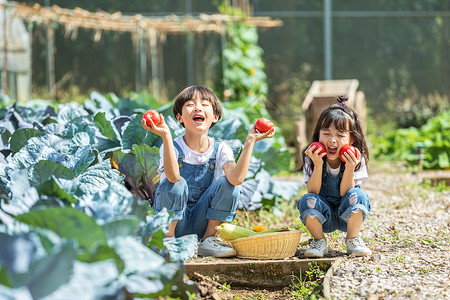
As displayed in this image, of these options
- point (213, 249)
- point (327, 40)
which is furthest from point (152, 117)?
point (327, 40)

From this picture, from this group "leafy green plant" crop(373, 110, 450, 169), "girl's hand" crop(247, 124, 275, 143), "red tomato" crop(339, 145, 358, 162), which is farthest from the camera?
"leafy green plant" crop(373, 110, 450, 169)

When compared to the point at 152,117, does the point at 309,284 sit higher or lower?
lower

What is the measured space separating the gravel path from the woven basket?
0.80ft

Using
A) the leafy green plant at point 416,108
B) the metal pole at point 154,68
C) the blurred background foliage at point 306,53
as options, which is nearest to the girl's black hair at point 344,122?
the metal pole at point 154,68

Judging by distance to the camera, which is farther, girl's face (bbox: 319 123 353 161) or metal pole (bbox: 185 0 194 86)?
metal pole (bbox: 185 0 194 86)

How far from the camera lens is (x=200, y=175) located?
271 cm

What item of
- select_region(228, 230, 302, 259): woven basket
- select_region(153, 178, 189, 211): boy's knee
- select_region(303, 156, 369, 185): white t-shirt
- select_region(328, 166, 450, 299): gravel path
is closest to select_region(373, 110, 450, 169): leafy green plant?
select_region(328, 166, 450, 299): gravel path

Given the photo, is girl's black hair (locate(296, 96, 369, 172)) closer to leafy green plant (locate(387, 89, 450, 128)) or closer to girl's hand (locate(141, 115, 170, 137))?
girl's hand (locate(141, 115, 170, 137))

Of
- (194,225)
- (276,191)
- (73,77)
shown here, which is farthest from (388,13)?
(194,225)

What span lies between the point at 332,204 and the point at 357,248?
29 cm

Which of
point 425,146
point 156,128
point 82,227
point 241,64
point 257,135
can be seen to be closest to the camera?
point 82,227

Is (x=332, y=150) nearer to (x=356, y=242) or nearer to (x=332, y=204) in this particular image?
(x=332, y=204)

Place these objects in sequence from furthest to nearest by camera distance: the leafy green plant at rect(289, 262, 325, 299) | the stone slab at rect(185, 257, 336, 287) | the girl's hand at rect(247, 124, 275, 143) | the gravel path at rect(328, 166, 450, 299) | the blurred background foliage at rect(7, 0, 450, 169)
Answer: the blurred background foliage at rect(7, 0, 450, 169) < the girl's hand at rect(247, 124, 275, 143) < the stone slab at rect(185, 257, 336, 287) < the leafy green plant at rect(289, 262, 325, 299) < the gravel path at rect(328, 166, 450, 299)

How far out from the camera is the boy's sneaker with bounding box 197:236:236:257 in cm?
256
